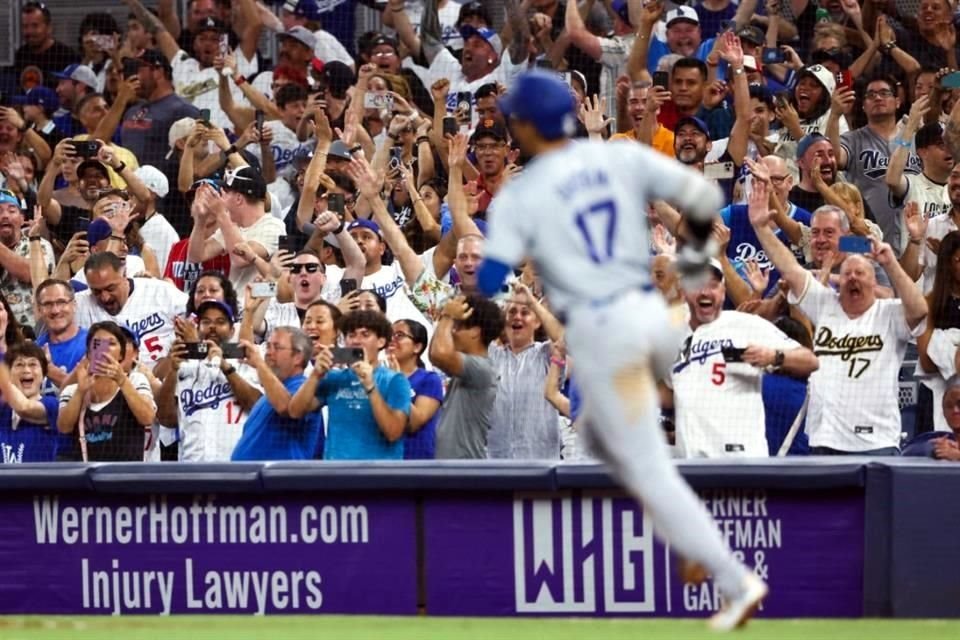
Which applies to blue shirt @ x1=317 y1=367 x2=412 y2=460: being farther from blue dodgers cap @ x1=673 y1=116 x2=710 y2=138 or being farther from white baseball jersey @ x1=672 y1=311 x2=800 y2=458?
blue dodgers cap @ x1=673 y1=116 x2=710 y2=138

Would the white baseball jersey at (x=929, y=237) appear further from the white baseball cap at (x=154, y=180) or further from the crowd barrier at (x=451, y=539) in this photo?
the white baseball cap at (x=154, y=180)

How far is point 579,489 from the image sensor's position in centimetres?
922

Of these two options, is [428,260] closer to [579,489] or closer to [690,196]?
[579,489]

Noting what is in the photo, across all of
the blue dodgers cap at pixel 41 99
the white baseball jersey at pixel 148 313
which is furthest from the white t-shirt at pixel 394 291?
the blue dodgers cap at pixel 41 99

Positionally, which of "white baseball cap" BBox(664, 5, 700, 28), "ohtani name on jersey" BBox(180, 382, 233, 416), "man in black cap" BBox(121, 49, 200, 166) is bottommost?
"ohtani name on jersey" BBox(180, 382, 233, 416)

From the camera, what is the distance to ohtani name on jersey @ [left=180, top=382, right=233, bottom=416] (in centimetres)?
1009

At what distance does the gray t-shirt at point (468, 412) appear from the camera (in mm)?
9586

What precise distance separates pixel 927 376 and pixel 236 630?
14.0 ft

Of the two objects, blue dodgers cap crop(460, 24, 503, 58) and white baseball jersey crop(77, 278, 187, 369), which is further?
blue dodgers cap crop(460, 24, 503, 58)

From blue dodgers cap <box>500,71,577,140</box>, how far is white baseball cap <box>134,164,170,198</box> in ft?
23.2

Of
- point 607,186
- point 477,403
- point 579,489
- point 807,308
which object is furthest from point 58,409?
point 607,186

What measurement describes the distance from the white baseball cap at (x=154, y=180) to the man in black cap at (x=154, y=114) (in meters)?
1.33

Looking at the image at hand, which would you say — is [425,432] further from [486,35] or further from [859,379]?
[486,35]

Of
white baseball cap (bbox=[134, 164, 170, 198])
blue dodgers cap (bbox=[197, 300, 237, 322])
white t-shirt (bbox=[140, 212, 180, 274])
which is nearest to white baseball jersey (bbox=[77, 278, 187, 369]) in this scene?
blue dodgers cap (bbox=[197, 300, 237, 322])
